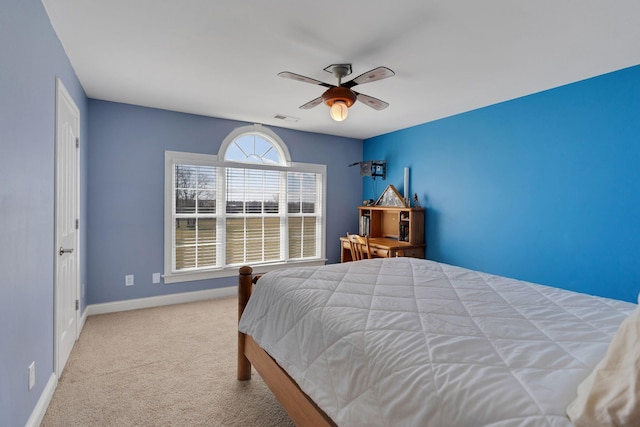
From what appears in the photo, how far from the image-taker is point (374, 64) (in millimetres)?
2654

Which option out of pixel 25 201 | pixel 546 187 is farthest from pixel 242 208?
pixel 546 187

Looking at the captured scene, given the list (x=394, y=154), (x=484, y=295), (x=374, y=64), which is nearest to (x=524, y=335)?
(x=484, y=295)

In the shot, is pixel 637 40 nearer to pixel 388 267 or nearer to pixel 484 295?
pixel 484 295

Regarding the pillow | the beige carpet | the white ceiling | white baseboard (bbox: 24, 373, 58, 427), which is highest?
the white ceiling

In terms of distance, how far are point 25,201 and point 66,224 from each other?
1059 millimetres

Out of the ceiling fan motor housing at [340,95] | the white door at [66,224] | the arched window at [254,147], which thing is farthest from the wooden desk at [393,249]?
the white door at [66,224]

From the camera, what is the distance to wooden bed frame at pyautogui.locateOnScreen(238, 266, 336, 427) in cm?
140

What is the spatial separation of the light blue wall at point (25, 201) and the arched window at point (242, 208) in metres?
1.98

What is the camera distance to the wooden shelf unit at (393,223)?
444 cm

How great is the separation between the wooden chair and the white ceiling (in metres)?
1.85

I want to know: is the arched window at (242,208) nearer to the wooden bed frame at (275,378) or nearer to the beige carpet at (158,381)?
the beige carpet at (158,381)

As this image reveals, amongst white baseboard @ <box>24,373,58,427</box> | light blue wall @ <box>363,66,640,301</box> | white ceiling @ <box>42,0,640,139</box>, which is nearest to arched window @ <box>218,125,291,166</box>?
white ceiling @ <box>42,0,640,139</box>

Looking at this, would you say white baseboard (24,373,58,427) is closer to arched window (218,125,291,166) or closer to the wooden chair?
arched window (218,125,291,166)

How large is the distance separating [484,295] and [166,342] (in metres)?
2.68
